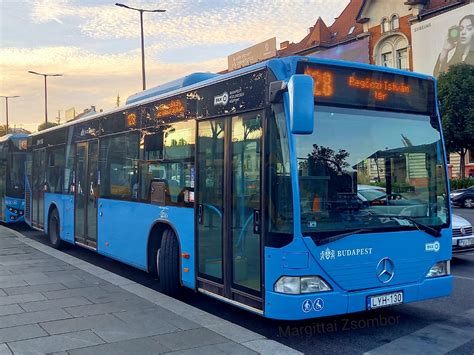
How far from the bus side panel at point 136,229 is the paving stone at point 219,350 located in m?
1.83

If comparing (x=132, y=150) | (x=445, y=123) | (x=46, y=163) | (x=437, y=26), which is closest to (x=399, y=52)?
(x=437, y=26)

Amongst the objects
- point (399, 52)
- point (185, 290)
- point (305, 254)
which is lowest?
point (185, 290)

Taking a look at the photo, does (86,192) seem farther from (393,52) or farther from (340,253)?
(393,52)

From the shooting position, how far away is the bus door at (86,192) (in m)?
10.8

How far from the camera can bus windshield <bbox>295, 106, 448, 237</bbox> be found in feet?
18.4

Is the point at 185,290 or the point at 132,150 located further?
the point at 132,150

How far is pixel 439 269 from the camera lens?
6.49 m

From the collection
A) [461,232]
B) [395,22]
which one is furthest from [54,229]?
[395,22]

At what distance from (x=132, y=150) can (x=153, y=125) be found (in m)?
0.88

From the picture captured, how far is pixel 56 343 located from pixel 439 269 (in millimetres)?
4374

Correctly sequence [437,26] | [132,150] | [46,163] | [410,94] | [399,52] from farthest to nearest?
[399,52], [437,26], [46,163], [132,150], [410,94]

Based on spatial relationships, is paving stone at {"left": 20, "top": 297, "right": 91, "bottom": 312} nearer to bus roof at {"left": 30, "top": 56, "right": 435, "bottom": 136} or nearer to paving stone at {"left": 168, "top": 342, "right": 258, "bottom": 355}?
paving stone at {"left": 168, "top": 342, "right": 258, "bottom": 355}

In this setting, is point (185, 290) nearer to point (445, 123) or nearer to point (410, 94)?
point (410, 94)

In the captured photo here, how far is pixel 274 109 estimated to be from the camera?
18.7ft
